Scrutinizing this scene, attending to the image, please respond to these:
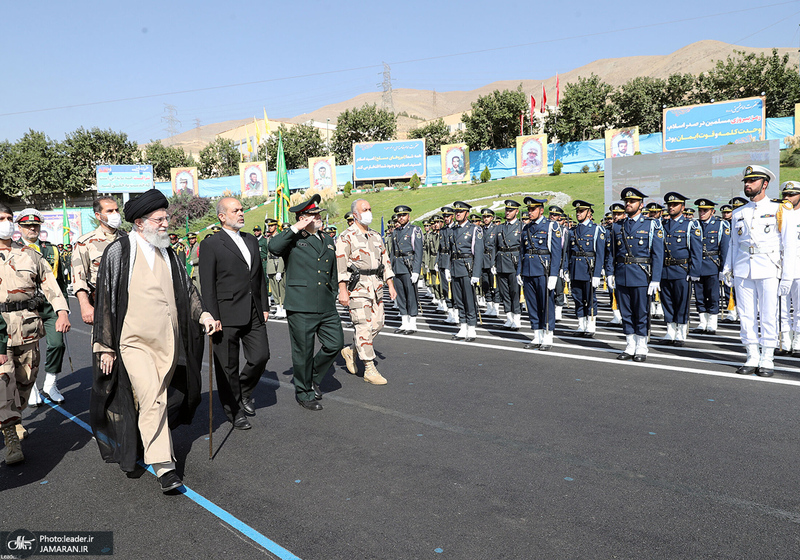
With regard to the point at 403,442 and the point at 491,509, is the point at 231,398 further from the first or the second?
the point at 491,509

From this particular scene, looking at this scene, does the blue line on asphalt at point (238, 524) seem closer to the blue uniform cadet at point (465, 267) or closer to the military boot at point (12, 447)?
the military boot at point (12, 447)

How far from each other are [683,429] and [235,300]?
424cm

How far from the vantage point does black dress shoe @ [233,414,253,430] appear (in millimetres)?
5281

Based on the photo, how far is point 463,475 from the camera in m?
4.02

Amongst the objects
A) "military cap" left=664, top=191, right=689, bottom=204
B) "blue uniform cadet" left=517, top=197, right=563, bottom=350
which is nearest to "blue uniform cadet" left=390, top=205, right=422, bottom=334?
"blue uniform cadet" left=517, top=197, right=563, bottom=350

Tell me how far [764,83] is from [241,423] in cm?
6122

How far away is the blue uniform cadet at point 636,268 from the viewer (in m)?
7.76

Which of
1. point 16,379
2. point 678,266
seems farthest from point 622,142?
point 16,379

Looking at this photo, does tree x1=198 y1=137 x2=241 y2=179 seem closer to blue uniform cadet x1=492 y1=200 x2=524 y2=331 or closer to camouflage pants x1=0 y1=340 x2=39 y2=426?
blue uniform cadet x1=492 y1=200 x2=524 y2=331

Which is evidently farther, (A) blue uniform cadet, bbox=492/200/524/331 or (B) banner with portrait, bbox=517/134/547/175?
(B) banner with portrait, bbox=517/134/547/175

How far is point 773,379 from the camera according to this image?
20.9 ft

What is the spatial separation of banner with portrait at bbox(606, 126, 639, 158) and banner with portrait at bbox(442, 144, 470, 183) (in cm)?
1214

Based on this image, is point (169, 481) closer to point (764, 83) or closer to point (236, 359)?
point (236, 359)

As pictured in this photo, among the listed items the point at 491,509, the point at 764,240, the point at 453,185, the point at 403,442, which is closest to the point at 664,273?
the point at 764,240
